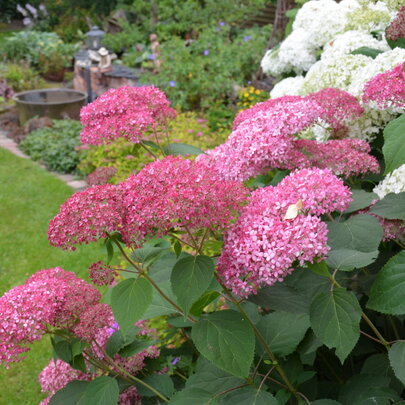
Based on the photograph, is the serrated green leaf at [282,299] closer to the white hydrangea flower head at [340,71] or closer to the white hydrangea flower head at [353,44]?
the white hydrangea flower head at [340,71]

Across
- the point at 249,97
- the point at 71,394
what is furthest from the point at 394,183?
the point at 249,97

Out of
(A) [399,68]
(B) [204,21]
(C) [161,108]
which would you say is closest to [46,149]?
(B) [204,21]

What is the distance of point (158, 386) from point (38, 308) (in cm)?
51

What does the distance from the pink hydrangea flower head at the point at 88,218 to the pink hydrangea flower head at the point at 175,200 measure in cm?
3

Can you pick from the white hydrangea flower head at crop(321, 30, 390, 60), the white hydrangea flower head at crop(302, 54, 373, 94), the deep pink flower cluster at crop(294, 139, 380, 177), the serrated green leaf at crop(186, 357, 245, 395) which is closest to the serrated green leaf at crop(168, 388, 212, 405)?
the serrated green leaf at crop(186, 357, 245, 395)

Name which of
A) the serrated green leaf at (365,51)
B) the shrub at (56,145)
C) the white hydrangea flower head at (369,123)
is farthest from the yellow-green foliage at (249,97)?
the white hydrangea flower head at (369,123)

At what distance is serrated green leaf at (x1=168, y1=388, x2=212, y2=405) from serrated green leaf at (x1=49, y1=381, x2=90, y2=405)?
318 millimetres

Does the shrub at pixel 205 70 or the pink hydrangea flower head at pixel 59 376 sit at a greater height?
the pink hydrangea flower head at pixel 59 376

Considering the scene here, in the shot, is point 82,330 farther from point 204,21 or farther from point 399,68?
point 204,21

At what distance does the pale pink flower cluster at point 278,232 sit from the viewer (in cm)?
115

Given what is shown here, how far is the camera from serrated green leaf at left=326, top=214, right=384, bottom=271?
4.42 ft

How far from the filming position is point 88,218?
1232 mm

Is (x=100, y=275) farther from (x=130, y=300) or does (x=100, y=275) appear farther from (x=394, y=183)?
(x=394, y=183)

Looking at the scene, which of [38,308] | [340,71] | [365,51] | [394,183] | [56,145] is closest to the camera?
[38,308]
